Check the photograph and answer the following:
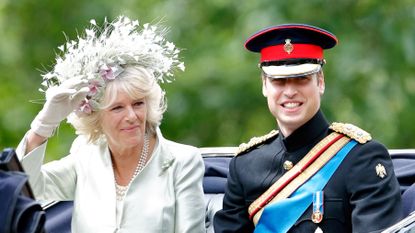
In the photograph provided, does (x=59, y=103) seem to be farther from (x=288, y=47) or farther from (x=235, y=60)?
(x=235, y=60)

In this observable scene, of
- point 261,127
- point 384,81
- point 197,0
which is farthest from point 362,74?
point 197,0

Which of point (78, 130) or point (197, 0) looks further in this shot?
point (197, 0)

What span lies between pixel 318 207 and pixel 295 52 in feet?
2.12

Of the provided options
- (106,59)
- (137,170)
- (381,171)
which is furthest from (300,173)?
(106,59)

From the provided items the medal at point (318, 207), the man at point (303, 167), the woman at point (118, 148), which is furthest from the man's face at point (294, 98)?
the woman at point (118, 148)

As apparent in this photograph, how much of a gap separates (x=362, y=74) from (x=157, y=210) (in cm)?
452

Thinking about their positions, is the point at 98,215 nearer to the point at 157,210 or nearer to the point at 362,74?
the point at 157,210

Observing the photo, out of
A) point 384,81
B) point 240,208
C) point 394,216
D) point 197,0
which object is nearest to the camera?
point 394,216

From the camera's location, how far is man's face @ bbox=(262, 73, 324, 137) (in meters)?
6.12

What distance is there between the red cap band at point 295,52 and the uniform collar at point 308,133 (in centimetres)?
24

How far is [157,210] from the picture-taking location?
20.9 feet

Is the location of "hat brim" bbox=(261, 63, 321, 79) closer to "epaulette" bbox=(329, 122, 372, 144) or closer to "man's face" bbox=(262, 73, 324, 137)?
"man's face" bbox=(262, 73, 324, 137)

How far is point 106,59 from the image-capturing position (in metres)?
6.39

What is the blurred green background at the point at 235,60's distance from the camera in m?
10.5
